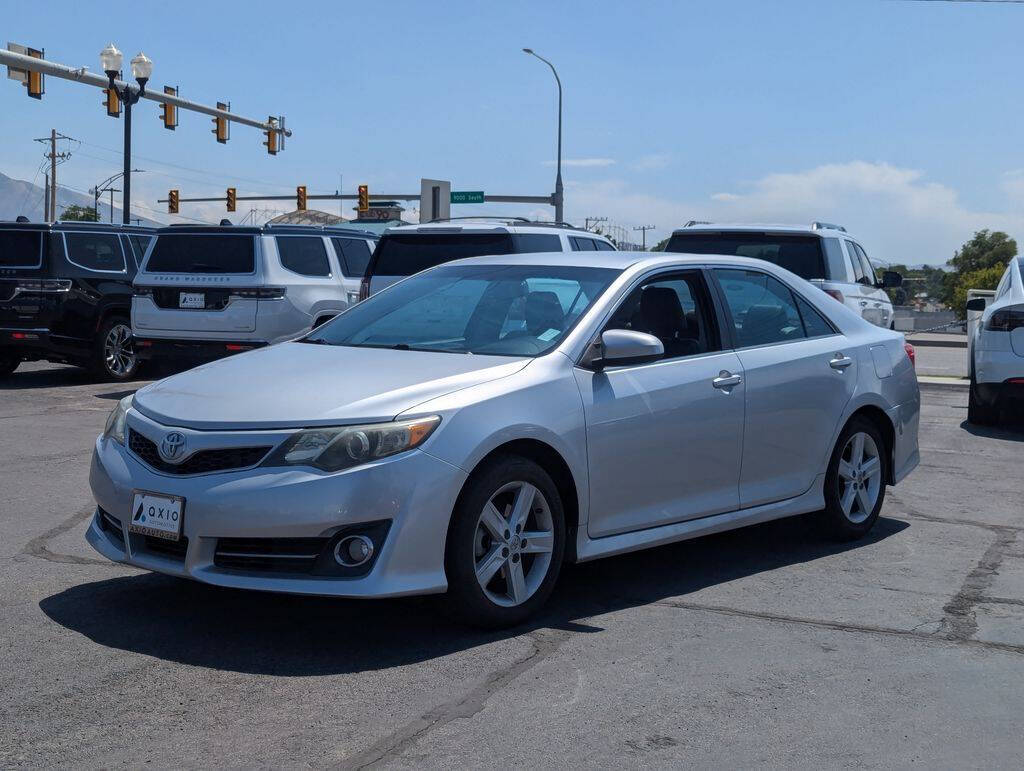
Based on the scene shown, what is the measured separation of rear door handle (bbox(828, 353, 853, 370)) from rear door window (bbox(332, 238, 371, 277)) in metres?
8.69

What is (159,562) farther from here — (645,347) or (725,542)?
(725,542)

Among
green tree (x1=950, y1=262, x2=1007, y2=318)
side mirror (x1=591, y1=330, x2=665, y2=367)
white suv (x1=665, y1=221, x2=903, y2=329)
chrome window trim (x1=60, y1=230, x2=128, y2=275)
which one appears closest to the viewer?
side mirror (x1=591, y1=330, x2=665, y2=367)

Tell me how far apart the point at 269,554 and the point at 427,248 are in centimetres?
774

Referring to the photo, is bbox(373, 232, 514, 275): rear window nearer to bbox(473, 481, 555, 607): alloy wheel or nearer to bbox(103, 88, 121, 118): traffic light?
bbox(473, 481, 555, 607): alloy wheel

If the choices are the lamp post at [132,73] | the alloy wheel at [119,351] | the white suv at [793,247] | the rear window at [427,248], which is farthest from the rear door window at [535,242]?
the lamp post at [132,73]

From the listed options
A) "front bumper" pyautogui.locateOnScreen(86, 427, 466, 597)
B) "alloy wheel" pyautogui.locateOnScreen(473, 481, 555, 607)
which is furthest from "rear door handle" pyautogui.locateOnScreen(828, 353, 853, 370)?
"front bumper" pyautogui.locateOnScreen(86, 427, 466, 597)

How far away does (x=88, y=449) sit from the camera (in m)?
9.93

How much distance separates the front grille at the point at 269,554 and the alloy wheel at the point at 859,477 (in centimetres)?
335

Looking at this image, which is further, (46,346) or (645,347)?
(46,346)

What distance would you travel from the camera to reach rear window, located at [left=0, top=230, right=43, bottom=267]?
1492 centimetres

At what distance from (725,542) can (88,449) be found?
5317 millimetres

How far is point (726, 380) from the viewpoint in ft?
20.0

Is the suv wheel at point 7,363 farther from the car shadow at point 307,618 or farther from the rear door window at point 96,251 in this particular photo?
the car shadow at point 307,618

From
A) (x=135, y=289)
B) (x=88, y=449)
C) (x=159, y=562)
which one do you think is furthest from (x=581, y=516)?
(x=135, y=289)
